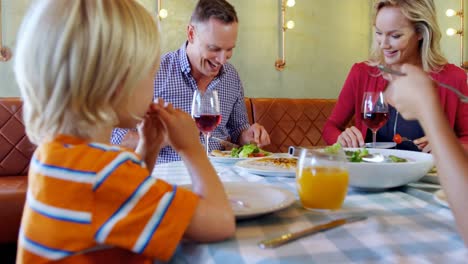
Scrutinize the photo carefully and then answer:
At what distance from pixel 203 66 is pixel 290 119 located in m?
1.19

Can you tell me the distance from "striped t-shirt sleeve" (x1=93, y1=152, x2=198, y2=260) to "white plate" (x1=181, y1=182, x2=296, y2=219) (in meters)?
0.13

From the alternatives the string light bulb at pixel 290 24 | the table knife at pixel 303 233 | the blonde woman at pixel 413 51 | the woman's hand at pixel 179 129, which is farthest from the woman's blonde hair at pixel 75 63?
the string light bulb at pixel 290 24

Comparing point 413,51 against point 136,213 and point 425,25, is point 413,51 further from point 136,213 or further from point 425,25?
point 136,213

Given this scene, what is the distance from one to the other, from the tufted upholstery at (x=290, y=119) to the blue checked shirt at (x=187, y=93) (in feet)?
2.14

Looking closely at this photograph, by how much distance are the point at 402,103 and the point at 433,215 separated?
233 millimetres

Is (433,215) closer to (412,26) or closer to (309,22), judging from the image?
(412,26)

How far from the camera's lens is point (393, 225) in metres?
0.73

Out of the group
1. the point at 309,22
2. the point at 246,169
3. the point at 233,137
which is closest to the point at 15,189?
the point at 233,137

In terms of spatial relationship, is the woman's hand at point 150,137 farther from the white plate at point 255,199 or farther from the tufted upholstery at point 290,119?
the tufted upholstery at point 290,119

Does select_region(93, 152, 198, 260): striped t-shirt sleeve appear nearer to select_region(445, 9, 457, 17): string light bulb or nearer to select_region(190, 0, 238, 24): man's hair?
select_region(190, 0, 238, 24): man's hair

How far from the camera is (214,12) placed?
2238mm

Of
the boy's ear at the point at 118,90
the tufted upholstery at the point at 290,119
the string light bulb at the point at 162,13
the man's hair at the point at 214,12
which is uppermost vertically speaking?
the string light bulb at the point at 162,13

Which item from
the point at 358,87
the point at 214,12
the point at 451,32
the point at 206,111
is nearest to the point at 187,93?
the point at 214,12

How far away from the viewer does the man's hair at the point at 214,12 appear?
2.23 metres
